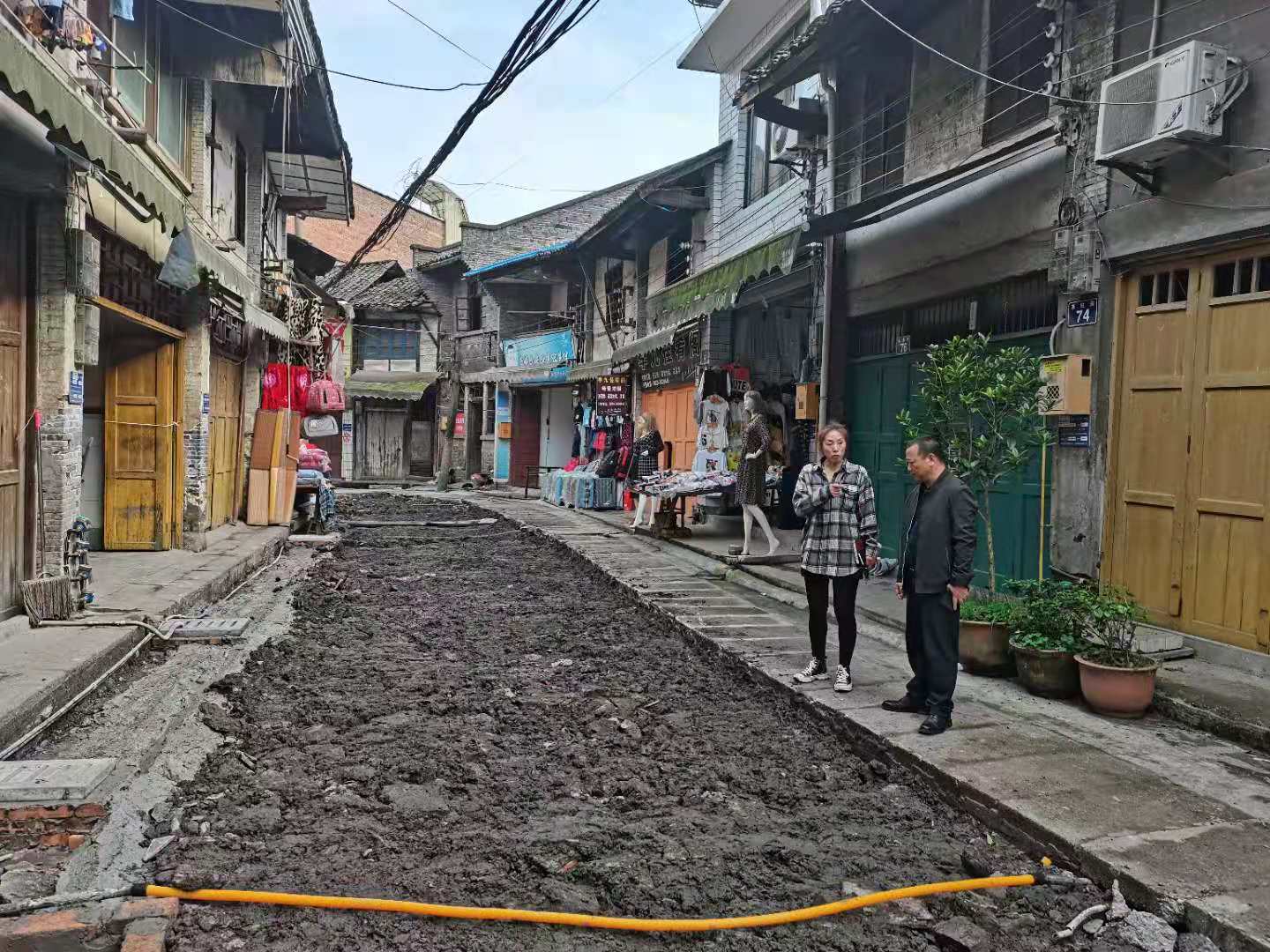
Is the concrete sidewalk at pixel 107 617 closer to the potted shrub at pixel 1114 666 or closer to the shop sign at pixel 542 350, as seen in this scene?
the potted shrub at pixel 1114 666

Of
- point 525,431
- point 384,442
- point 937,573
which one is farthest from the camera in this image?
point 384,442

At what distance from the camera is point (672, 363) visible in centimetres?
1708

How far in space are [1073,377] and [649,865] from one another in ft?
16.9

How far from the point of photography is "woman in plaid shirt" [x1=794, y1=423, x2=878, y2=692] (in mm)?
5707

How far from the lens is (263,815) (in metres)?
3.88

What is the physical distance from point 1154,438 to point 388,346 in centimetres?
2884

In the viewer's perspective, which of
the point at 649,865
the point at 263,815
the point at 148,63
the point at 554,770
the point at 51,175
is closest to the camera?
the point at 649,865

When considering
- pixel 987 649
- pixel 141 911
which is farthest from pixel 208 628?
pixel 987 649

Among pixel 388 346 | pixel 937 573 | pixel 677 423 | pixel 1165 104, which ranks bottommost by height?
pixel 937 573

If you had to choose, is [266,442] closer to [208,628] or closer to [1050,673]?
[208,628]

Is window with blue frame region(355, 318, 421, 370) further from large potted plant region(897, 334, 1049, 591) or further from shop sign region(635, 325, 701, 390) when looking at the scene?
large potted plant region(897, 334, 1049, 591)

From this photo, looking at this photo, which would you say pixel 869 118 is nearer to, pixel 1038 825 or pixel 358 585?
pixel 358 585

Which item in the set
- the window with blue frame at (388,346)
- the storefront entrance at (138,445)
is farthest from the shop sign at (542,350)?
the storefront entrance at (138,445)

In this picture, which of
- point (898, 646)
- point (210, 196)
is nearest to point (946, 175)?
point (898, 646)
